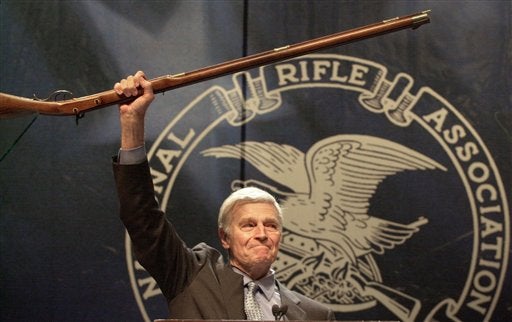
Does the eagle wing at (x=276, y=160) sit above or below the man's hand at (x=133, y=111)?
below

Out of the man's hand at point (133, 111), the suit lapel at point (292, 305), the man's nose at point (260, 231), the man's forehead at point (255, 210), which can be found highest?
the man's hand at point (133, 111)

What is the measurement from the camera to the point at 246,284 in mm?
2709

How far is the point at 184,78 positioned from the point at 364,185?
4.03 ft

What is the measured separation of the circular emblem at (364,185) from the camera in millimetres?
3488

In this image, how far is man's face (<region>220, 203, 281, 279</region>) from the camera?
272 centimetres

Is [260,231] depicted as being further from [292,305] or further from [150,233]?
[150,233]

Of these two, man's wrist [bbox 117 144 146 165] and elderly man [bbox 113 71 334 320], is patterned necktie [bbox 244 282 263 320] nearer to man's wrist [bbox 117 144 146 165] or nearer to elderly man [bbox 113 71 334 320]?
elderly man [bbox 113 71 334 320]

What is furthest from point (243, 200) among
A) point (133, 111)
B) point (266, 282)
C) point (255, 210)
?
point (133, 111)

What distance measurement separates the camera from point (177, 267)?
2.64 meters

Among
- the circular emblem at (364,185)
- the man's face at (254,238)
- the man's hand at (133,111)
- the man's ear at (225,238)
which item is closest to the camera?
the man's hand at (133,111)

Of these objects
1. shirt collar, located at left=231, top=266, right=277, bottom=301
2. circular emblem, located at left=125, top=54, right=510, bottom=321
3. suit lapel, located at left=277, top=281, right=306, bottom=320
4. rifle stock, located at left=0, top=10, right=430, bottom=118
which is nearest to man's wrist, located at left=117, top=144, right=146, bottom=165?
rifle stock, located at left=0, top=10, right=430, bottom=118

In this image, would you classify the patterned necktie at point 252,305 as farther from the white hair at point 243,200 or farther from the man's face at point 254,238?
the white hair at point 243,200

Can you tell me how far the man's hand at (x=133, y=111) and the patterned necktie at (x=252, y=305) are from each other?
635 millimetres

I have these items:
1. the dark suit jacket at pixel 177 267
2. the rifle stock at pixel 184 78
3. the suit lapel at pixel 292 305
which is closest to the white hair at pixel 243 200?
the dark suit jacket at pixel 177 267
